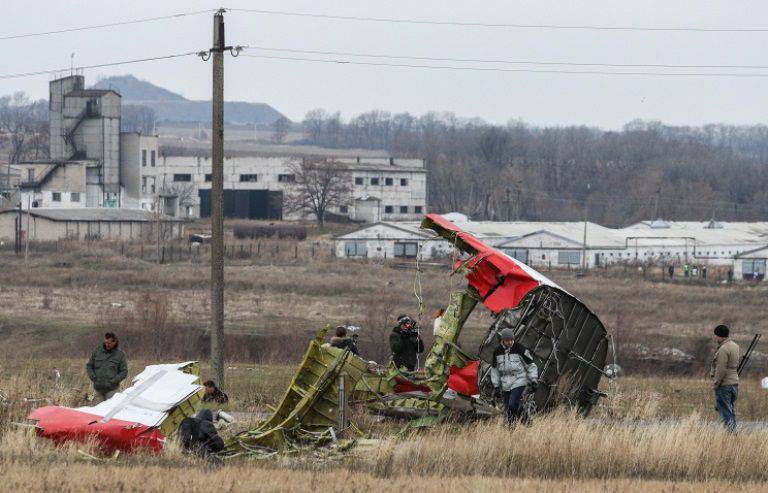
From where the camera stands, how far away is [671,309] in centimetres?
5653

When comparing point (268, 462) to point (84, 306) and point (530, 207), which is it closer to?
point (84, 306)

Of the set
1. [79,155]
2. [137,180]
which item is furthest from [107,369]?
[137,180]

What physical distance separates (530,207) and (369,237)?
5581 centimetres

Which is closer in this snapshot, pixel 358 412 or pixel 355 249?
pixel 358 412

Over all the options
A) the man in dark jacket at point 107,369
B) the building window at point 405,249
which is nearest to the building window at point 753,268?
the building window at point 405,249

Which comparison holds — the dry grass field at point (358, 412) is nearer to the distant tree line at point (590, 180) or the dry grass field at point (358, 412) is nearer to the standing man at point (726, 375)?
the standing man at point (726, 375)

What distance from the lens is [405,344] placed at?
20.6 meters

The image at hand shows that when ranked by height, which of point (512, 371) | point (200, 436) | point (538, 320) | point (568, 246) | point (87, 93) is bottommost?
point (568, 246)

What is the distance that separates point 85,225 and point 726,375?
68.5 m

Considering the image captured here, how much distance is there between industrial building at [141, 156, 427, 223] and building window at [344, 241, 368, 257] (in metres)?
25.4

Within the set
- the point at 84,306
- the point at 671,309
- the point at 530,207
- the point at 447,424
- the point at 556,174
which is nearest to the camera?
the point at 447,424

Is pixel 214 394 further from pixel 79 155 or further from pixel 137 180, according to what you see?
pixel 137 180

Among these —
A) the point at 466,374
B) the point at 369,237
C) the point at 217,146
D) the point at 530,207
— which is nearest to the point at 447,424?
the point at 466,374

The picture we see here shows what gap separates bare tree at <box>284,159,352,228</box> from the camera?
4055 inches
